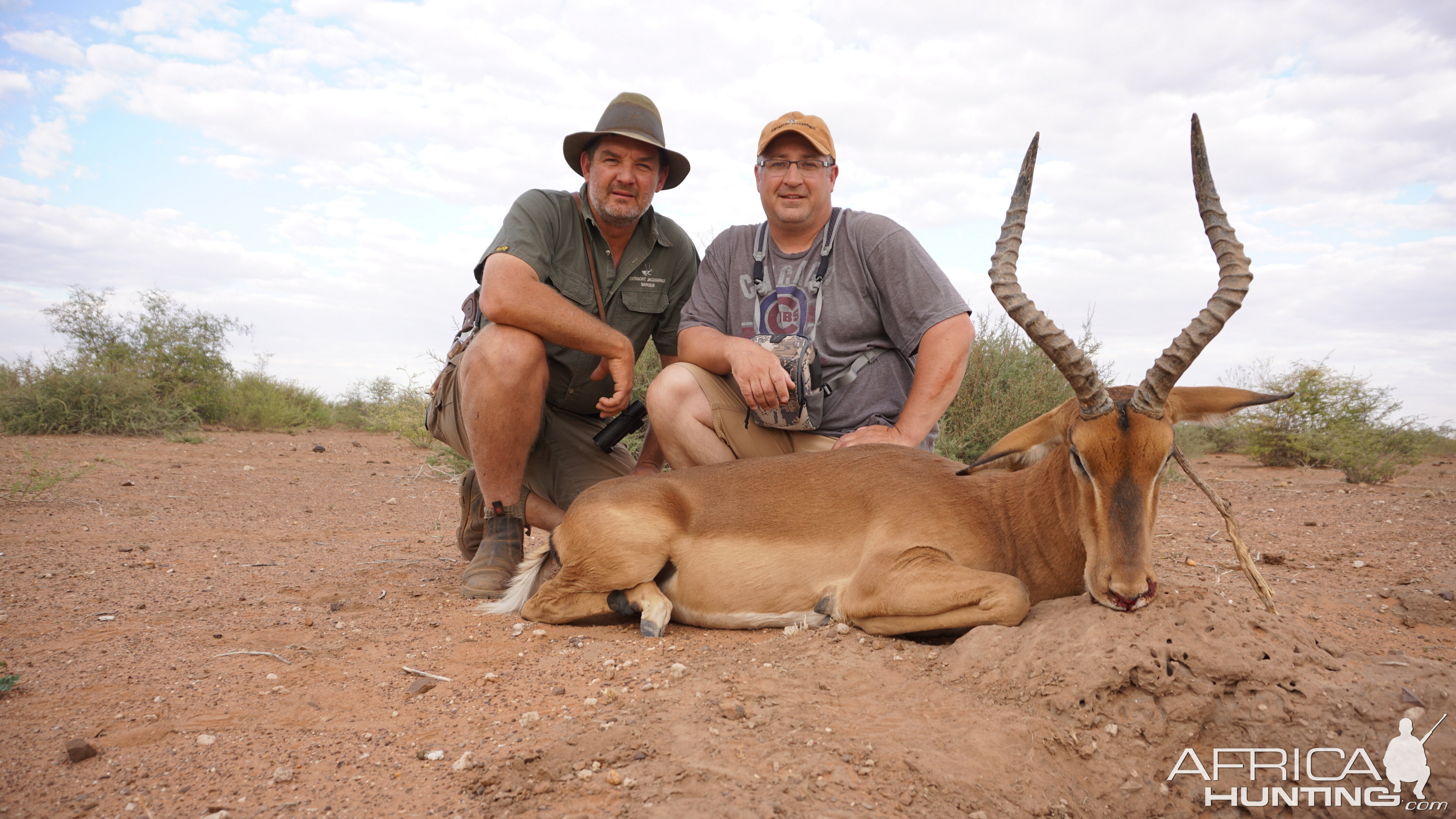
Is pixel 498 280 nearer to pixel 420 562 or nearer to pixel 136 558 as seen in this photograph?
pixel 420 562

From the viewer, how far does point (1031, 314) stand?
3.65 meters

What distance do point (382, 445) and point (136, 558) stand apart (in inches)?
494

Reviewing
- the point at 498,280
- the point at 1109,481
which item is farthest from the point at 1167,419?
the point at 498,280

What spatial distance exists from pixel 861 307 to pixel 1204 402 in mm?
2373

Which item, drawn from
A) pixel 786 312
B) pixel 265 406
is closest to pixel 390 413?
pixel 265 406

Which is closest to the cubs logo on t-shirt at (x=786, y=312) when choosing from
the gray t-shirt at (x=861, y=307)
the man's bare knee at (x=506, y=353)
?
the gray t-shirt at (x=861, y=307)

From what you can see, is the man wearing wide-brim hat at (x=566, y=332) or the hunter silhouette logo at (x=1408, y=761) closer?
the hunter silhouette logo at (x=1408, y=761)

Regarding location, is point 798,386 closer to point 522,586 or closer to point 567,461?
point 522,586

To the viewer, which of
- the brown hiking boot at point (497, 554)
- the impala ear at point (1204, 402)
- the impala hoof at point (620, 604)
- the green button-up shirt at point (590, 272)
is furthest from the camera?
the green button-up shirt at point (590, 272)

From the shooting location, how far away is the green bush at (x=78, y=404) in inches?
554

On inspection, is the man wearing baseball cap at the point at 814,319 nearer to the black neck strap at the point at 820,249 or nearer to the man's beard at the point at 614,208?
the black neck strap at the point at 820,249

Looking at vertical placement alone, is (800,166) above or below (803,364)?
above

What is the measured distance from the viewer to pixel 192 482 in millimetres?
10312

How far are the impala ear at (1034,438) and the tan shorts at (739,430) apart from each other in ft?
5.43
